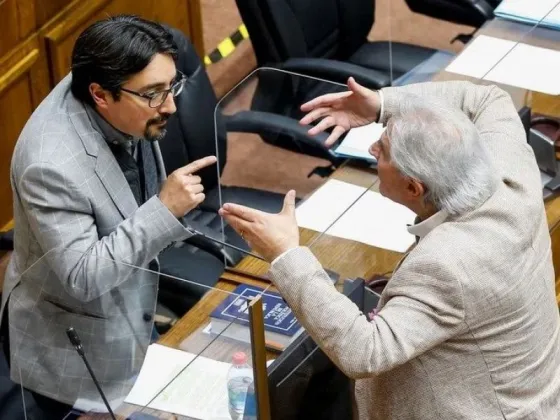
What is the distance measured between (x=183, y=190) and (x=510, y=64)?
1.22 m

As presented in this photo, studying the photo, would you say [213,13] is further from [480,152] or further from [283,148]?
[480,152]

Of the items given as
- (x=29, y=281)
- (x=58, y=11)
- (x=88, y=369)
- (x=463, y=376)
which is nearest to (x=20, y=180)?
(x=29, y=281)

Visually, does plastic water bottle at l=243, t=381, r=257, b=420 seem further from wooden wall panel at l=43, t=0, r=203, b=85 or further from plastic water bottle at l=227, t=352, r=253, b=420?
wooden wall panel at l=43, t=0, r=203, b=85

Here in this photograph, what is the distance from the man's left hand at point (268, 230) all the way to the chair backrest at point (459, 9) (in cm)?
284

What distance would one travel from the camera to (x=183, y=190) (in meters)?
2.71

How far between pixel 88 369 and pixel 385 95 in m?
0.96

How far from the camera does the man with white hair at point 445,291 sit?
2.21 m

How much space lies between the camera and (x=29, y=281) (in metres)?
2.65

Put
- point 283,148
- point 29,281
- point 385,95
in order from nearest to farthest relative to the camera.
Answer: point 29,281 < point 385,95 < point 283,148

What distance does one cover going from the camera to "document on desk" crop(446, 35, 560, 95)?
3467mm

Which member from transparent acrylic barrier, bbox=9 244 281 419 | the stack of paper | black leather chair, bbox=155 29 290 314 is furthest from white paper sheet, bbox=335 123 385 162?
transparent acrylic barrier, bbox=9 244 281 419

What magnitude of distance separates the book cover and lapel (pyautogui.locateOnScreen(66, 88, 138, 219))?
34 cm

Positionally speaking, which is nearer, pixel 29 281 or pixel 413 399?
pixel 413 399

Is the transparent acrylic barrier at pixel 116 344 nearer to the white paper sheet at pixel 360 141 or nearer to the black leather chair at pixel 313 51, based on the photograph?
the white paper sheet at pixel 360 141
